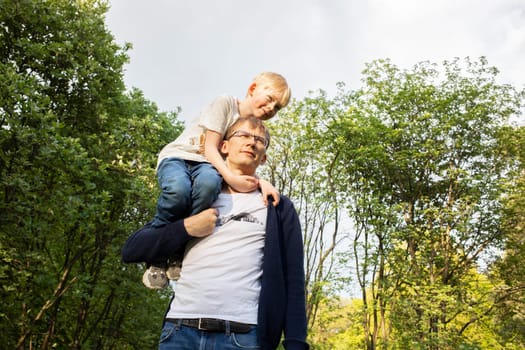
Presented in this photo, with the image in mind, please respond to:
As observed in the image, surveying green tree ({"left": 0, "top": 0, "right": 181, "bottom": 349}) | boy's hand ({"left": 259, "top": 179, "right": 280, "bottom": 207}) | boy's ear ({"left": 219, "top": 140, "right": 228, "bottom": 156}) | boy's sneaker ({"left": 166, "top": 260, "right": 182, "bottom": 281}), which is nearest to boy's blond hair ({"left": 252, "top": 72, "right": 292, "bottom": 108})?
boy's ear ({"left": 219, "top": 140, "right": 228, "bottom": 156})

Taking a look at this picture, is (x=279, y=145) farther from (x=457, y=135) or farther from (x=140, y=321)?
(x=140, y=321)

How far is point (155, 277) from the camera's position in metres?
1.96

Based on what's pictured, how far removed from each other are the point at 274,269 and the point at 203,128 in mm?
785

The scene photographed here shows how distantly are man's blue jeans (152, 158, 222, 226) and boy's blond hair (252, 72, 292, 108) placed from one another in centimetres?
50

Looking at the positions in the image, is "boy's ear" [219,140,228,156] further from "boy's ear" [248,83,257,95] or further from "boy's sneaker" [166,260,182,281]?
"boy's sneaker" [166,260,182,281]

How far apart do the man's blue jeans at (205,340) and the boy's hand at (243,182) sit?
0.59 meters

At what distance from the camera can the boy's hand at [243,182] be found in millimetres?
1993

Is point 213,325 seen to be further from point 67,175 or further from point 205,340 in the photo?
point 67,175

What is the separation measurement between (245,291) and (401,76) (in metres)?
19.4

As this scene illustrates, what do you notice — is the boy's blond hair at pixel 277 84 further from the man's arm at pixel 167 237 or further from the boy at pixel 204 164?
the man's arm at pixel 167 237

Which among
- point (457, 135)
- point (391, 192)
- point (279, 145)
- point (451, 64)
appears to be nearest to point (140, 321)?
point (279, 145)

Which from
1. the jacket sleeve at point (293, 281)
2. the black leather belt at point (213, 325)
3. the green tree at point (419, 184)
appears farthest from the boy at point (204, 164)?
the green tree at point (419, 184)

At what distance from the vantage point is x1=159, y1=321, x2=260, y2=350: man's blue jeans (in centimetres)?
170

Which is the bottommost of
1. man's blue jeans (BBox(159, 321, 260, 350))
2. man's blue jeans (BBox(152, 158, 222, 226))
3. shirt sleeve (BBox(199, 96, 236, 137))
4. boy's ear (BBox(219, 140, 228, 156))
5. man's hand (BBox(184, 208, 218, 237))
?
man's blue jeans (BBox(159, 321, 260, 350))
